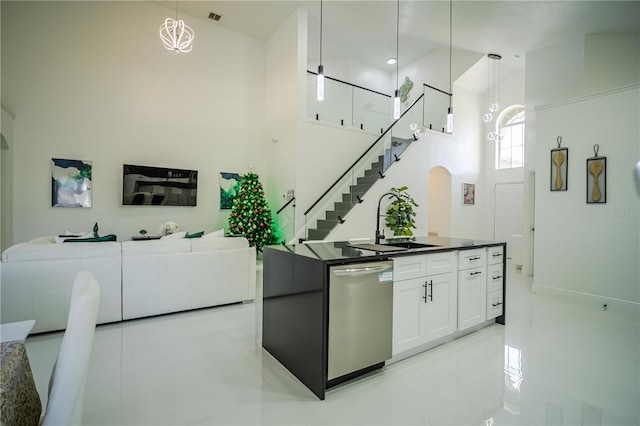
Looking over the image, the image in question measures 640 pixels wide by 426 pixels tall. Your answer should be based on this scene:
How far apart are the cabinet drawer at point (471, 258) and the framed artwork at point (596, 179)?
265 centimetres

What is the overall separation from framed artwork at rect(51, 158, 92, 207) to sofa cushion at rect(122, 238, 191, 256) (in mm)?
3447

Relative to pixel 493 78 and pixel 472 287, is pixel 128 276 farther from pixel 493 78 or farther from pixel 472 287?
pixel 493 78

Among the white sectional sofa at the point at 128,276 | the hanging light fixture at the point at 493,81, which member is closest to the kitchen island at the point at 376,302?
the white sectional sofa at the point at 128,276

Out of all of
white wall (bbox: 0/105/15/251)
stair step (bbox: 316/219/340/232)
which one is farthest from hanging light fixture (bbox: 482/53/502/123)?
white wall (bbox: 0/105/15/251)

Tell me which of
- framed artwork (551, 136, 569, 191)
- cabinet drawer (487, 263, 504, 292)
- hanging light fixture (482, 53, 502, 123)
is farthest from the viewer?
hanging light fixture (482, 53, 502, 123)

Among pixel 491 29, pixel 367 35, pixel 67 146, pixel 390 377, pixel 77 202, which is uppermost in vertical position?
pixel 367 35

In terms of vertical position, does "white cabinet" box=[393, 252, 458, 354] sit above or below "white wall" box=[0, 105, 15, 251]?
below

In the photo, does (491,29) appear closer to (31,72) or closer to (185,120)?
(185,120)

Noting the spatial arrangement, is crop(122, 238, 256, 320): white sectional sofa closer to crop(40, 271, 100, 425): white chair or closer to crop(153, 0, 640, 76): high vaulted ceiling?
crop(40, 271, 100, 425): white chair

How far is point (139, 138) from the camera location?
22.5 ft

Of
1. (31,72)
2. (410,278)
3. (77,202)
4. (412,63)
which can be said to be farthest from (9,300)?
(412,63)

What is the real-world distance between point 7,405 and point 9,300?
3.01 meters

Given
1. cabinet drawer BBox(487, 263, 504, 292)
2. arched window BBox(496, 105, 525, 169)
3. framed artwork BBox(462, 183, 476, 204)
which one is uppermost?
arched window BBox(496, 105, 525, 169)

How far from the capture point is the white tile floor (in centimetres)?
211
